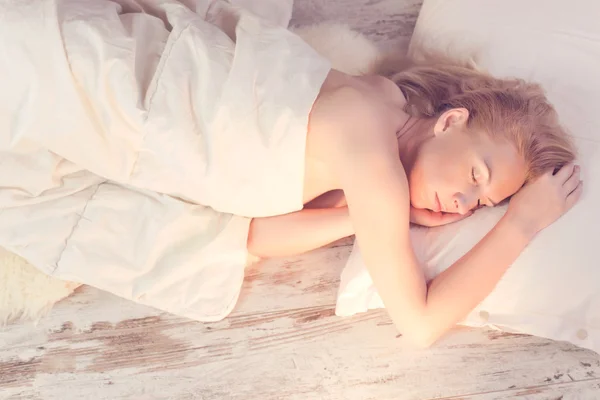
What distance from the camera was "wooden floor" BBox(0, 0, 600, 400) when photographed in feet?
3.68

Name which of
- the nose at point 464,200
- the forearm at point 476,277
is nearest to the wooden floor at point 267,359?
the forearm at point 476,277

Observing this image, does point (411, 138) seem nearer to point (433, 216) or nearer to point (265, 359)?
point (433, 216)

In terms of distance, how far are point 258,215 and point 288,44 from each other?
32cm

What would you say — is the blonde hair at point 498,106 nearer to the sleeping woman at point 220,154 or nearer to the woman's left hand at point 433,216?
the sleeping woman at point 220,154

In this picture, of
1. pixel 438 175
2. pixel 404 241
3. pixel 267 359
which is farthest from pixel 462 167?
pixel 267 359

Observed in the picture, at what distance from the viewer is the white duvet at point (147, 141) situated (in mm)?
1046

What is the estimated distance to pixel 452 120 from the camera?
3.61ft

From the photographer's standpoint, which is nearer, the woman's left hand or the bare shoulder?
the bare shoulder

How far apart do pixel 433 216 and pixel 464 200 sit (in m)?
0.10

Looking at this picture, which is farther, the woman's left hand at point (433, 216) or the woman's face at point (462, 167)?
the woman's left hand at point (433, 216)

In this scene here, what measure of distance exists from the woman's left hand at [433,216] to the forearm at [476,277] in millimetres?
81

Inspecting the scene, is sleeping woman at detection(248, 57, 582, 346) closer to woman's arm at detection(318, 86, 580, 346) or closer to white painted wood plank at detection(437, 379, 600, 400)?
woman's arm at detection(318, 86, 580, 346)

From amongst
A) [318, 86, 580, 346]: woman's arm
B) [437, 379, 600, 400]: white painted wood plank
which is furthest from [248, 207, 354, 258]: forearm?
[437, 379, 600, 400]: white painted wood plank

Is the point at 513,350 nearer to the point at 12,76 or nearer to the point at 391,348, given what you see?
the point at 391,348
